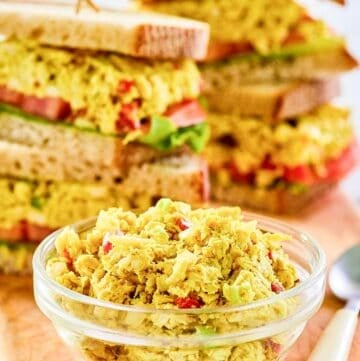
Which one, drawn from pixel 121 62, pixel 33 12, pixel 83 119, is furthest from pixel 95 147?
pixel 33 12

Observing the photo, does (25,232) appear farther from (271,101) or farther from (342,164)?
Answer: (342,164)

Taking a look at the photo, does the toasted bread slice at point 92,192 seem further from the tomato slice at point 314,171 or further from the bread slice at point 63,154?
the tomato slice at point 314,171

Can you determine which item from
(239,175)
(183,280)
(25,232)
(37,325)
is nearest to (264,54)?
(239,175)

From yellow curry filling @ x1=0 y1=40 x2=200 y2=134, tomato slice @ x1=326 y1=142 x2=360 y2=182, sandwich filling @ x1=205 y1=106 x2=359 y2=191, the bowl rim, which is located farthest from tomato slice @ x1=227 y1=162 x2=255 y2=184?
the bowl rim

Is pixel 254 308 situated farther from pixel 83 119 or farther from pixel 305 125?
pixel 305 125

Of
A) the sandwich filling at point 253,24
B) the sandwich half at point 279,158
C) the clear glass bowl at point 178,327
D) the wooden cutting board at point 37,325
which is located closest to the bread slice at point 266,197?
the sandwich half at point 279,158

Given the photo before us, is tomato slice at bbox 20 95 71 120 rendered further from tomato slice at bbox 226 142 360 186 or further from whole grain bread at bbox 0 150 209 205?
tomato slice at bbox 226 142 360 186

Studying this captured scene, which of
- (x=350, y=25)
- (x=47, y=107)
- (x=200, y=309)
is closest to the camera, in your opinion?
(x=200, y=309)
